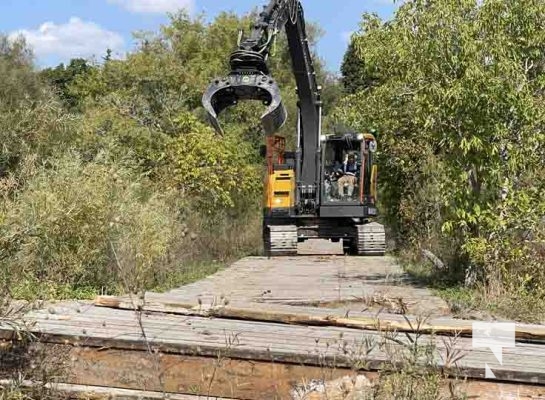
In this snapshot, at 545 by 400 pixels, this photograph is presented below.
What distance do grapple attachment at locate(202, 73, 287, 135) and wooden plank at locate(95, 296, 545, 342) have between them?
612 cm

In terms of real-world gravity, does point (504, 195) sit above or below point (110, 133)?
below

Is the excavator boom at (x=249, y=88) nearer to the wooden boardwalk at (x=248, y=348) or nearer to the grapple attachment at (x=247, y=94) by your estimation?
the grapple attachment at (x=247, y=94)

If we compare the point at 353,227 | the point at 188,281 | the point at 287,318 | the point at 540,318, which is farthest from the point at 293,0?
the point at 287,318

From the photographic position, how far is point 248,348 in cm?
415

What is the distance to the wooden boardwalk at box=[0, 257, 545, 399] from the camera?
3.88 meters

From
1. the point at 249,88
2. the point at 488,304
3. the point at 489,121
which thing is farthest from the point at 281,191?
the point at 488,304

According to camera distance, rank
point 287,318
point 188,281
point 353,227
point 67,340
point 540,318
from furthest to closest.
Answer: point 353,227 < point 188,281 < point 540,318 < point 287,318 < point 67,340

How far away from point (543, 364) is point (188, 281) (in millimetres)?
7431

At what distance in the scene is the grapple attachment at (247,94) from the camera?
11148 mm

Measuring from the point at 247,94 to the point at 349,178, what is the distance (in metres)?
6.45

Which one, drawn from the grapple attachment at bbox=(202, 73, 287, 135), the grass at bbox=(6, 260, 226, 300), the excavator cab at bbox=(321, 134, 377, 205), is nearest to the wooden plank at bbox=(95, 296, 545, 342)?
the grass at bbox=(6, 260, 226, 300)

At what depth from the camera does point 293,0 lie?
51.3 feet

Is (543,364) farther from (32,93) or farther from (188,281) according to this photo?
(32,93)

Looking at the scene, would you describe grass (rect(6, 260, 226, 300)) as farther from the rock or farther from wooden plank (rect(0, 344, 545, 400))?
the rock
